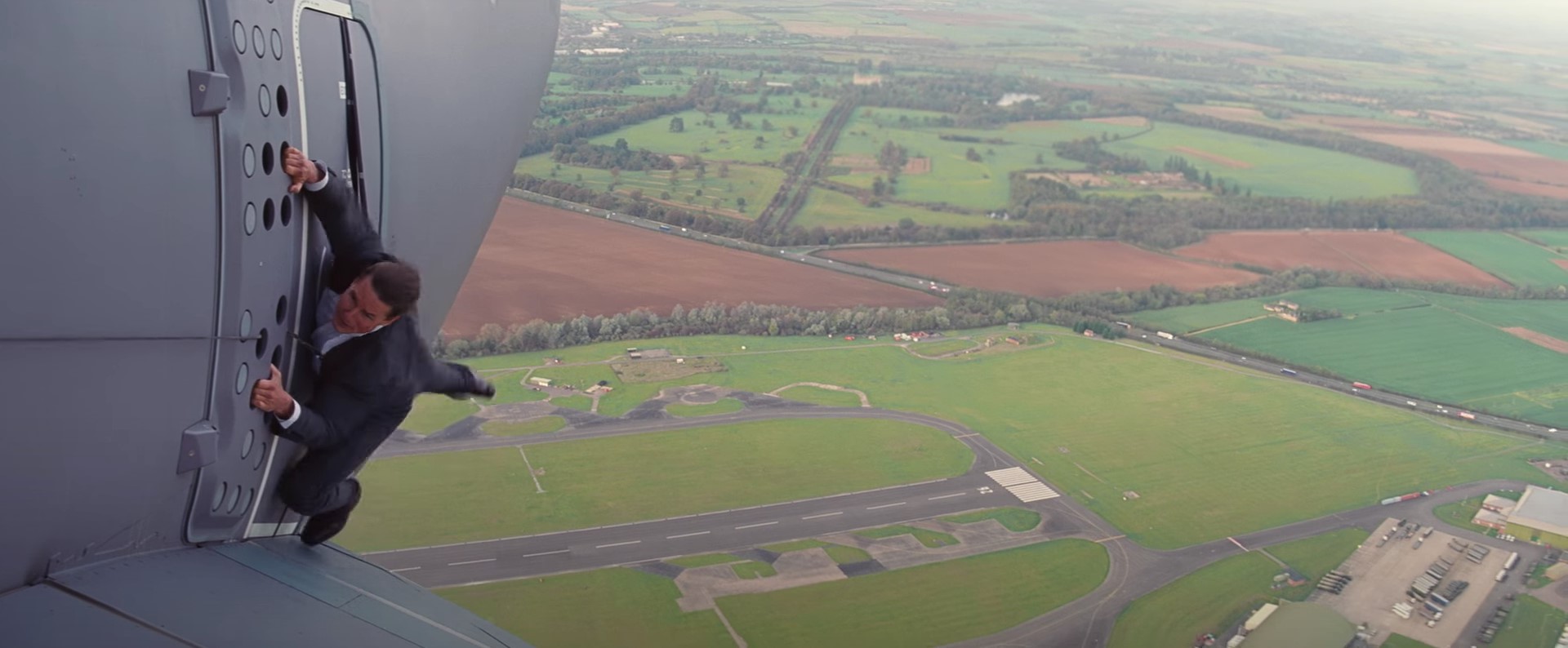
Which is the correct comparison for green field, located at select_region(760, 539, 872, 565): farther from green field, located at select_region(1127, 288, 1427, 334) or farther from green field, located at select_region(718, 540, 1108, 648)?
green field, located at select_region(1127, 288, 1427, 334)

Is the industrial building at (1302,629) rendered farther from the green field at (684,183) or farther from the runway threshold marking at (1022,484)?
the green field at (684,183)

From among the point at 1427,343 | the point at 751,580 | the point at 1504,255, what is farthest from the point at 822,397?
the point at 1504,255

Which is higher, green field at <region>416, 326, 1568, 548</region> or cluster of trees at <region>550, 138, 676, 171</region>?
cluster of trees at <region>550, 138, 676, 171</region>

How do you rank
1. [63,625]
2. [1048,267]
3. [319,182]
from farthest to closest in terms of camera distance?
[1048,267] < [319,182] < [63,625]

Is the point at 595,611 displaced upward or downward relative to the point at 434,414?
downward

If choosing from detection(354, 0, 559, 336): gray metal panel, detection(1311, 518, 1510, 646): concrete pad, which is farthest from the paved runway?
detection(354, 0, 559, 336): gray metal panel

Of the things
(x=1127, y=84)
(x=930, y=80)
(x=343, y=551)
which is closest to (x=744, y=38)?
(x=930, y=80)

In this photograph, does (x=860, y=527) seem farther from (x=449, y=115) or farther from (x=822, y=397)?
(x=449, y=115)
